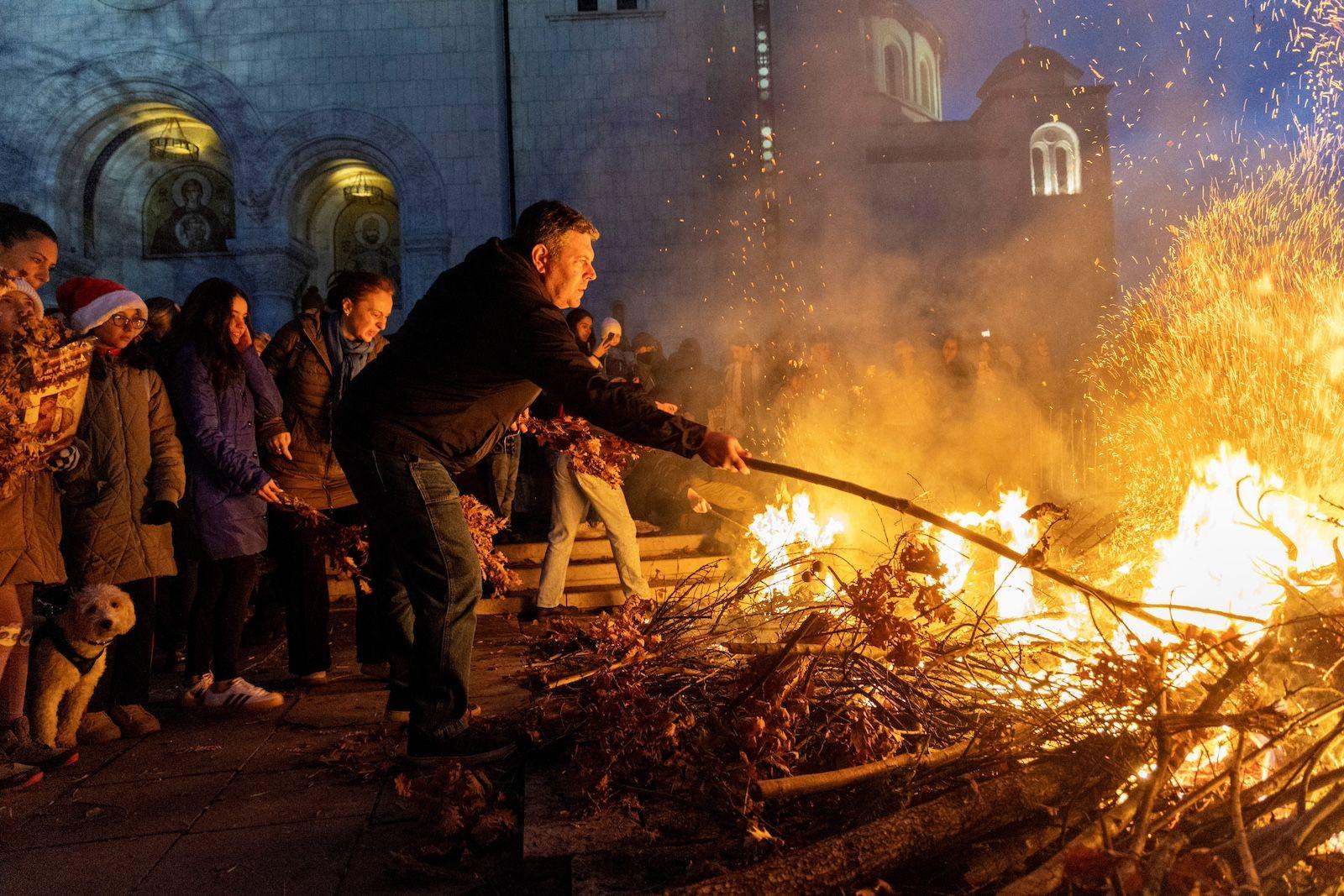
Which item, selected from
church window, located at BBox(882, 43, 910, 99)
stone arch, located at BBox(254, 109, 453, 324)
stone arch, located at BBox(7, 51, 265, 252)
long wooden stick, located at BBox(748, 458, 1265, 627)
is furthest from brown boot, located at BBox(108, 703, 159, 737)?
church window, located at BBox(882, 43, 910, 99)

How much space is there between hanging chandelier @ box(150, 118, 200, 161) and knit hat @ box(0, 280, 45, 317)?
15.2 metres

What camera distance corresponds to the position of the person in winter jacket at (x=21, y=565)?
3.87 m

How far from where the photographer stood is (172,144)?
17.2m

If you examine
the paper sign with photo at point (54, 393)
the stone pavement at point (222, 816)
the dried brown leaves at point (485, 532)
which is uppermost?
the paper sign with photo at point (54, 393)

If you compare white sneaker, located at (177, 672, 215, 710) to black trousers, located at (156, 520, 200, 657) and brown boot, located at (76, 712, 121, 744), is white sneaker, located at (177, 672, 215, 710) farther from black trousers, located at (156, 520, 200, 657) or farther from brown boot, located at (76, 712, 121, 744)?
brown boot, located at (76, 712, 121, 744)

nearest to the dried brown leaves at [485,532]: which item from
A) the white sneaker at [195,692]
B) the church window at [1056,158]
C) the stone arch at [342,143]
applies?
Result: the white sneaker at [195,692]

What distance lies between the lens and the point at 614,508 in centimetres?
707

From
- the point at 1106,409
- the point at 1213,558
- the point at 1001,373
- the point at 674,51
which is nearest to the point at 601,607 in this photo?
the point at 1213,558

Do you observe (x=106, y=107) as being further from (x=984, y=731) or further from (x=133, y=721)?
(x=984, y=731)

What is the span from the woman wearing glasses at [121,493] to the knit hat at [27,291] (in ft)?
0.97

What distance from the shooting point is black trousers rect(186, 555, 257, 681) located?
5031 millimetres

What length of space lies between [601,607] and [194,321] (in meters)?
4.25

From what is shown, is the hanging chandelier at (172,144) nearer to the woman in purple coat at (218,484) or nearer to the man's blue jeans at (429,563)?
the woman in purple coat at (218,484)

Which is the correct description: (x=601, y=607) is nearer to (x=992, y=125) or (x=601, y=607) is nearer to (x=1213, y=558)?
(x=1213, y=558)
